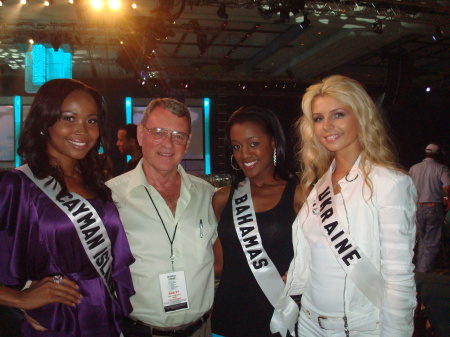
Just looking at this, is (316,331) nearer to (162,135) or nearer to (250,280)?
(250,280)

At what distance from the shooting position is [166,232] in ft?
6.01

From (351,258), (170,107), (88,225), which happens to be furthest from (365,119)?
(88,225)

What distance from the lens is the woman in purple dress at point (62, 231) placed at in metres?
1.47

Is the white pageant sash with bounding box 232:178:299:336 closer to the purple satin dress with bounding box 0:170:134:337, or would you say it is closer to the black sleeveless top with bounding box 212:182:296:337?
the black sleeveless top with bounding box 212:182:296:337

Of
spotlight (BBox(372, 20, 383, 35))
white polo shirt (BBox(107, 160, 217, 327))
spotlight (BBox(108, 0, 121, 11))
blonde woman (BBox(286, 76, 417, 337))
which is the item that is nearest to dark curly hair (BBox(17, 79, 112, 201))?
white polo shirt (BBox(107, 160, 217, 327))

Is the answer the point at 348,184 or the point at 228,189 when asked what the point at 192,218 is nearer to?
the point at 228,189

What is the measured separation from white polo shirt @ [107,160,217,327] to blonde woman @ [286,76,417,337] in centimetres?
43

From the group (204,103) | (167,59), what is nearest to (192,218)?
(167,59)

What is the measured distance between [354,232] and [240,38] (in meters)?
7.69

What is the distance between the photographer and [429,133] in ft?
43.7

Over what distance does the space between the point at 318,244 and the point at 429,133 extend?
13467mm

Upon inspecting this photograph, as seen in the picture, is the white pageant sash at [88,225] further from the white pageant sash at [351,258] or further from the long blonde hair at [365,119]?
the long blonde hair at [365,119]

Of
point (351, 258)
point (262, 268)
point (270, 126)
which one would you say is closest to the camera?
point (351, 258)

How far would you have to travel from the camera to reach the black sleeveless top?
188cm
